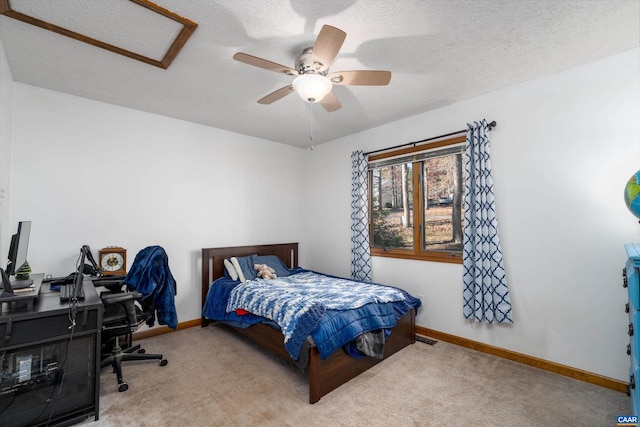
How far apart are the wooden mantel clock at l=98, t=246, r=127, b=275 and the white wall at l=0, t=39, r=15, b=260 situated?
72cm

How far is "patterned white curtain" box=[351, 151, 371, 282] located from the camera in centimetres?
404

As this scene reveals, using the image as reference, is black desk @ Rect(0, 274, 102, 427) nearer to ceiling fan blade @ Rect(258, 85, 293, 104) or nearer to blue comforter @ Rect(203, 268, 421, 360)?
blue comforter @ Rect(203, 268, 421, 360)

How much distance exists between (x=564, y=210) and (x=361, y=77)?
217 cm

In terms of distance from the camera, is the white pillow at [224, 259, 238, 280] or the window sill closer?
the window sill

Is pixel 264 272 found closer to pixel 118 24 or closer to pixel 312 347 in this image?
pixel 312 347

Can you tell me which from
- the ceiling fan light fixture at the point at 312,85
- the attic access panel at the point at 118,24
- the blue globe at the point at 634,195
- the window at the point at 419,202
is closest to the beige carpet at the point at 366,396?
the window at the point at 419,202

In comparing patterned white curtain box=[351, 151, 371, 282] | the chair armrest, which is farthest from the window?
the chair armrest

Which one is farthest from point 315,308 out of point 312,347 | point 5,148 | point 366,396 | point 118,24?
point 5,148

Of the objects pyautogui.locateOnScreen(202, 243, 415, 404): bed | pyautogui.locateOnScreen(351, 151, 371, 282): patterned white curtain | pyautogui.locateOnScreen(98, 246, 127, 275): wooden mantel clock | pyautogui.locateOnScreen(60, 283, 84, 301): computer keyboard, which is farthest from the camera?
pyautogui.locateOnScreen(351, 151, 371, 282): patterned white curtain

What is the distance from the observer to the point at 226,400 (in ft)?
7.25

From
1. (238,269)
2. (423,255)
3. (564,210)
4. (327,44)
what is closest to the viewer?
(327,44)

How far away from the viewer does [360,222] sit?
4102 mm

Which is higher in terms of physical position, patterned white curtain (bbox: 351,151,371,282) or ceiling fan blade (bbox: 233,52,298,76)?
ceiling fan blade (bbox: 233,52,298,76)

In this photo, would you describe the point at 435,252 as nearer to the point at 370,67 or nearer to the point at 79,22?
the point at 370,67
